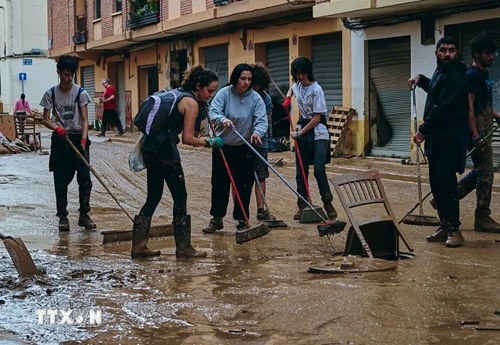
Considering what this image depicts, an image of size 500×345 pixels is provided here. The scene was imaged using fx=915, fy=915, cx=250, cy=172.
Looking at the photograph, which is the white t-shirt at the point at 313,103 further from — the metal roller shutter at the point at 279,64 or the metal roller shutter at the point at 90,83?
the metal roller shutter at the point at 90,83

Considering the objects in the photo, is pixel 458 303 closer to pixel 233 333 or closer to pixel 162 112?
pixel 233 333

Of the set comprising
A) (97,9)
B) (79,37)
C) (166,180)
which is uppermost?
(97,9)

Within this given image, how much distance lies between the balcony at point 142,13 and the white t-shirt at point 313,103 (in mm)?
18779

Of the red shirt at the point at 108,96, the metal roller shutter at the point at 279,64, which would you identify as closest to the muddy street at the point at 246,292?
the metal roller shutter at the point at 279,64

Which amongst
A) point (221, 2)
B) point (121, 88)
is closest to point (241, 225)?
point (221, 2)

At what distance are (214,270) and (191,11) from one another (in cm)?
1967

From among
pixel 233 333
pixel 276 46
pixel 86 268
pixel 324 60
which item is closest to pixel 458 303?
pixel 233 333

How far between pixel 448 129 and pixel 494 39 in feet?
27.9

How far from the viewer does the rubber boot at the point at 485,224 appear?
29.0ft

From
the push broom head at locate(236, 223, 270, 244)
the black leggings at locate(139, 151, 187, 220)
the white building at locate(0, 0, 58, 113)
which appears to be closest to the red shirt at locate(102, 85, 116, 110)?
the white building at locate(0, 0, 58, 113)

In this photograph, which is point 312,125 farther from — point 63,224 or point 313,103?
point 63,224

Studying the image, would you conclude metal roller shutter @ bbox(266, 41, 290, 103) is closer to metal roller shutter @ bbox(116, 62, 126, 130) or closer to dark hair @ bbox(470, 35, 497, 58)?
metal roller shutter @ bbox(116, 62, 126, 130)

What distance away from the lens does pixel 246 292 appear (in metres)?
6.12

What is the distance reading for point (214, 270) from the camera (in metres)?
7.02
